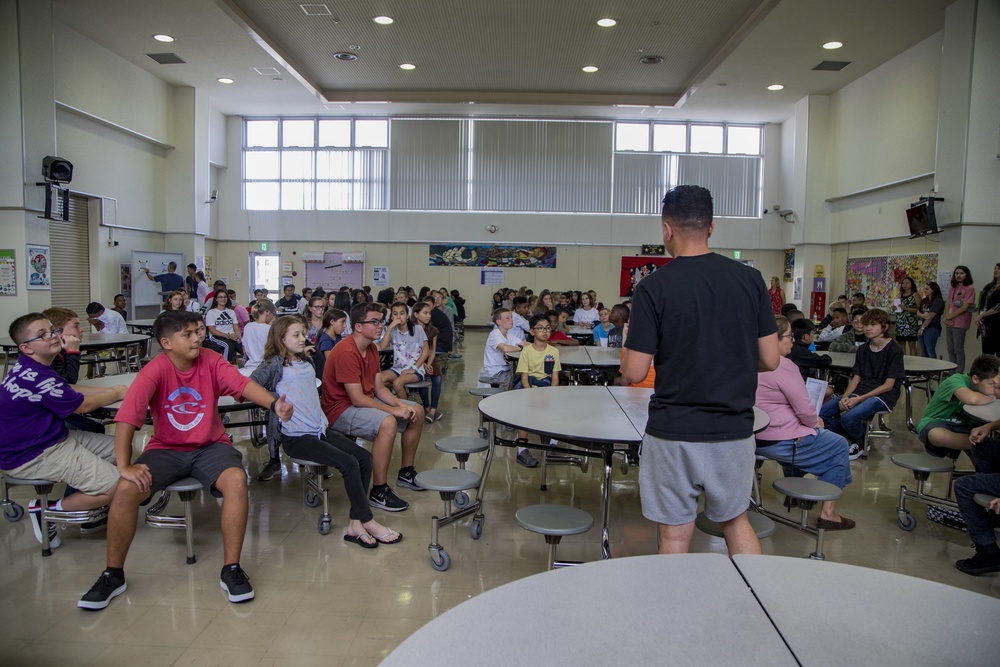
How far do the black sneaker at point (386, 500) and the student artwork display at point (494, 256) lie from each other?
1284cm

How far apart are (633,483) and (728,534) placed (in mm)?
2314

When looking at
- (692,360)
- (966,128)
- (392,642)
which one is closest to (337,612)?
(392,642)

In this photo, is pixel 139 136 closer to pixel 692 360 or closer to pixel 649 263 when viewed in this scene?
pixel 649 263

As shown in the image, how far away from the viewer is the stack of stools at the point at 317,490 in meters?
3.40

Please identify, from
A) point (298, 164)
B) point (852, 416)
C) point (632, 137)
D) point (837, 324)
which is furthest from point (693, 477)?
point (298, 164)

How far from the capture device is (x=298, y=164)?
16156mm

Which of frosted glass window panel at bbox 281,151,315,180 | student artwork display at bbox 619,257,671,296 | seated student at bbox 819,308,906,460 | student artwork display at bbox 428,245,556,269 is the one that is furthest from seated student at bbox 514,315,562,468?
frosted glass window panel at bbox 281,151,315,180

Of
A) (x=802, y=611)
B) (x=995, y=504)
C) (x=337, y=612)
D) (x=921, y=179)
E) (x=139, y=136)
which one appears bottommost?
(x=337, y=612)

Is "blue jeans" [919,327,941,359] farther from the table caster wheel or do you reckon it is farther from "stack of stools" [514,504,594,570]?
the table caster wheel

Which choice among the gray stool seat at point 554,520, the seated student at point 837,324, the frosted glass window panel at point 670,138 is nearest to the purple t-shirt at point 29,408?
the gray stool seat at point 554,520

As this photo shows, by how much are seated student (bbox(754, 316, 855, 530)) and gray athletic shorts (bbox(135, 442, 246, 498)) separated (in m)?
2.60

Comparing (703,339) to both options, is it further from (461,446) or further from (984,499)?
(984,499)

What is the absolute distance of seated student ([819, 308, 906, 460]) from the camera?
4.86m

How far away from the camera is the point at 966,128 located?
8.91 m
